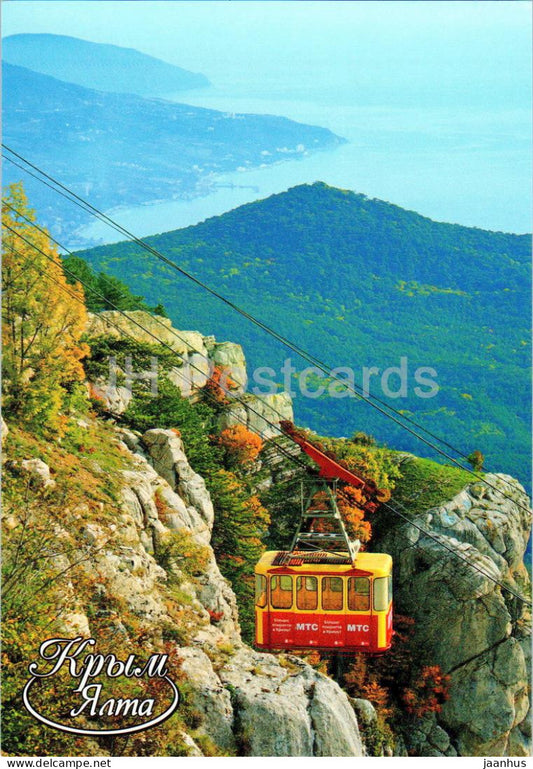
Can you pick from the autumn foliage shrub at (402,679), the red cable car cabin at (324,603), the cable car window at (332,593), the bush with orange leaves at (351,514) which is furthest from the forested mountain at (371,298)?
the cable car window at (332,593)

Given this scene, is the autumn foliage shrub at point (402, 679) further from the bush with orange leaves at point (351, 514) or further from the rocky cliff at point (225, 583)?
the bush with orange leaves at point (351, 514)

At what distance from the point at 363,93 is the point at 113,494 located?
9557 centimetres

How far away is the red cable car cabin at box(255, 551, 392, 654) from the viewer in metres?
27.9

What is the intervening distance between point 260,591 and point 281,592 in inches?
23.4

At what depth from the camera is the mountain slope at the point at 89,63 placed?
145 m

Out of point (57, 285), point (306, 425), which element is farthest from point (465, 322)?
point (57, 285)

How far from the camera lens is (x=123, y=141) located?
487 ft

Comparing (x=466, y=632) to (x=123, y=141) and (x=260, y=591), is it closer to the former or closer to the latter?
(x=260, y=591)

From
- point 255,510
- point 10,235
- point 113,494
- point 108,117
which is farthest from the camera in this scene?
point 108,117

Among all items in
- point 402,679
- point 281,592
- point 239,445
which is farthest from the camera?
point 239,445

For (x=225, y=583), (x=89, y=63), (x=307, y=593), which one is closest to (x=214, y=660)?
(x=307, y=593)

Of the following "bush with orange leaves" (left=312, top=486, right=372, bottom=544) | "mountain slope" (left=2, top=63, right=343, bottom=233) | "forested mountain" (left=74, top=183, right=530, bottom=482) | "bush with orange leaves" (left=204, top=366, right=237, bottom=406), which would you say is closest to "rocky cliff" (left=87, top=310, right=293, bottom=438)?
"bush with orange leaves" (left=204, top=366, right=237, bottom=406)

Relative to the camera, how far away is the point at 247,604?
157 feet

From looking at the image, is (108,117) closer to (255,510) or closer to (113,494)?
(255,510)
